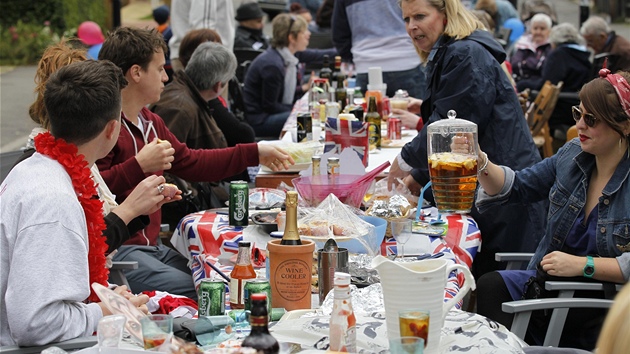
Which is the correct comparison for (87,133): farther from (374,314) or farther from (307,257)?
(374,314)

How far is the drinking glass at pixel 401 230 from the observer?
12.0ft

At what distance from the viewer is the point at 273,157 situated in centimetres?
487

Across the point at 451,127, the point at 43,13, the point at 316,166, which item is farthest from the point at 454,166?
the point at 43,13

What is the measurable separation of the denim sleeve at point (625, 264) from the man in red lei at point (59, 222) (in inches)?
74.6

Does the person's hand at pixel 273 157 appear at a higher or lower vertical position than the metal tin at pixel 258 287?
higher

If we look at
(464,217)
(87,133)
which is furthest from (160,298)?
(464,217)

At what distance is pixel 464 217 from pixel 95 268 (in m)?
1.83

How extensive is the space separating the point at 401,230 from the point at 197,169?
1575 millimetres

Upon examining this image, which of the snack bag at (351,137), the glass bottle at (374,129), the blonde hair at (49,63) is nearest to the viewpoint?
the blonde hair at (49,63)

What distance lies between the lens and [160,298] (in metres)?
3.36

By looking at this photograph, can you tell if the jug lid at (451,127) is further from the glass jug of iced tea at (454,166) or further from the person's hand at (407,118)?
the person's hand at (407,118)

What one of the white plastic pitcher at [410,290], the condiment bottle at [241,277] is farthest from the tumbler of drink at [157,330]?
the condiment bottle at [241,277]

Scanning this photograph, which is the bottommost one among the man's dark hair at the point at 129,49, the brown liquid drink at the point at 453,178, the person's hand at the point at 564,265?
the person's hand at the point at 564,265

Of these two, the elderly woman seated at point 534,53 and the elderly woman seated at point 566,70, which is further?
the elderly woman seated at point 534,53
